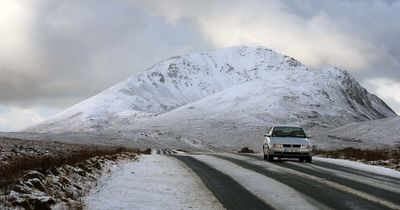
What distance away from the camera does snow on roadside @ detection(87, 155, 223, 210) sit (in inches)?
460

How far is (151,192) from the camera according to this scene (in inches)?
543

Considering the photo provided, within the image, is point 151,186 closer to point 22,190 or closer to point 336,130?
point 22,190

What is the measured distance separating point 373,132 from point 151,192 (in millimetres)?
153533

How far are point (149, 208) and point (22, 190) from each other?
8.09 feet

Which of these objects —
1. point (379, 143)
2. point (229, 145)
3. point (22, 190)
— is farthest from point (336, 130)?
point (22, 190)

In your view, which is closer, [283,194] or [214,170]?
[283,194]

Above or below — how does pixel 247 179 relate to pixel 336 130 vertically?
below

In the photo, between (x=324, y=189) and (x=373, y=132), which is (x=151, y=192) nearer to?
(x=324, y=189)

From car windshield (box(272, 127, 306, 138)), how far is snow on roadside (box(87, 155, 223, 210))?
38.9 ft

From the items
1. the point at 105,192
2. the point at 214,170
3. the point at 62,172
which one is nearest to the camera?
the point at 105,192

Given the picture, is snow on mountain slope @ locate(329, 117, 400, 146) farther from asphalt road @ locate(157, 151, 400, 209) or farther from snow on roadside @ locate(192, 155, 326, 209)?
snow on roadside @ locate(192, 155, 326, 209)

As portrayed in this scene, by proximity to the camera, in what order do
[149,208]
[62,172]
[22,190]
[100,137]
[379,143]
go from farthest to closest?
[379,143]
[100,137]
[62,172]
[149,208]
[22,190]

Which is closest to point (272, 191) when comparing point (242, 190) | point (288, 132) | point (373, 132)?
point (242, 190)

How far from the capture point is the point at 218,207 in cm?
1156
